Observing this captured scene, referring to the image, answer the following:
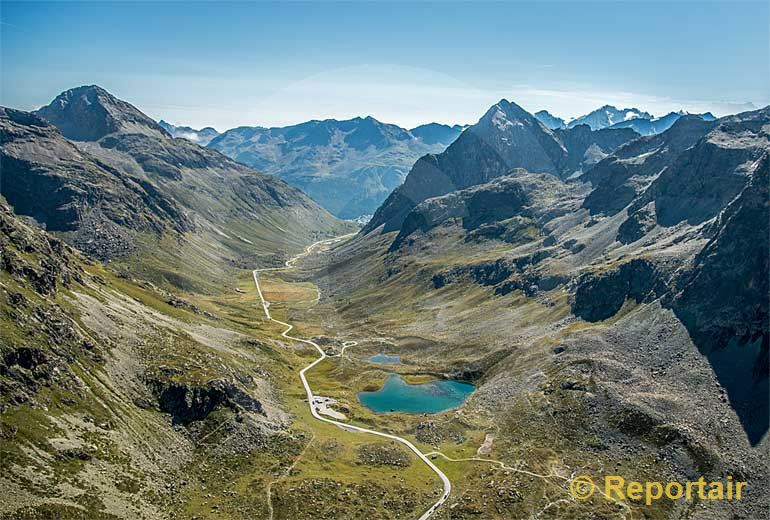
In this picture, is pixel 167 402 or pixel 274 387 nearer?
pixel 167 402

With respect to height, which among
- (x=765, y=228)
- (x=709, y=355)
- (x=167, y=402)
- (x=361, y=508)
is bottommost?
(x=361, y=508)

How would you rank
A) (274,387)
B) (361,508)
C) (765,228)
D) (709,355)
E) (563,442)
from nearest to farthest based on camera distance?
(361,508)
(563,442)
(709,355)
(765,228)
(274,387)

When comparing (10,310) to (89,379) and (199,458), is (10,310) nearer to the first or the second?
(89,379)

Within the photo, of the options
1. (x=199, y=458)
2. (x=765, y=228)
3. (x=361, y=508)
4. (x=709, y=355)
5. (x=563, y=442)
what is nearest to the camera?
(x=361, y=508)

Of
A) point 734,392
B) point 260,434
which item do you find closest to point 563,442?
point 734,392

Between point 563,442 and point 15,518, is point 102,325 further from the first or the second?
point 563,442

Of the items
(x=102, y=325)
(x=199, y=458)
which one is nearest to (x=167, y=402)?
(x=199, y=458)

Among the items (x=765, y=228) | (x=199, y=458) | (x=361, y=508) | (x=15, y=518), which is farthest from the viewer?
(x=765, y=228)

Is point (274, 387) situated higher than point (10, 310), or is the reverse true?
point (10, 310)

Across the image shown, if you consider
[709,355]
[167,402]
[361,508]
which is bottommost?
[361,508]
